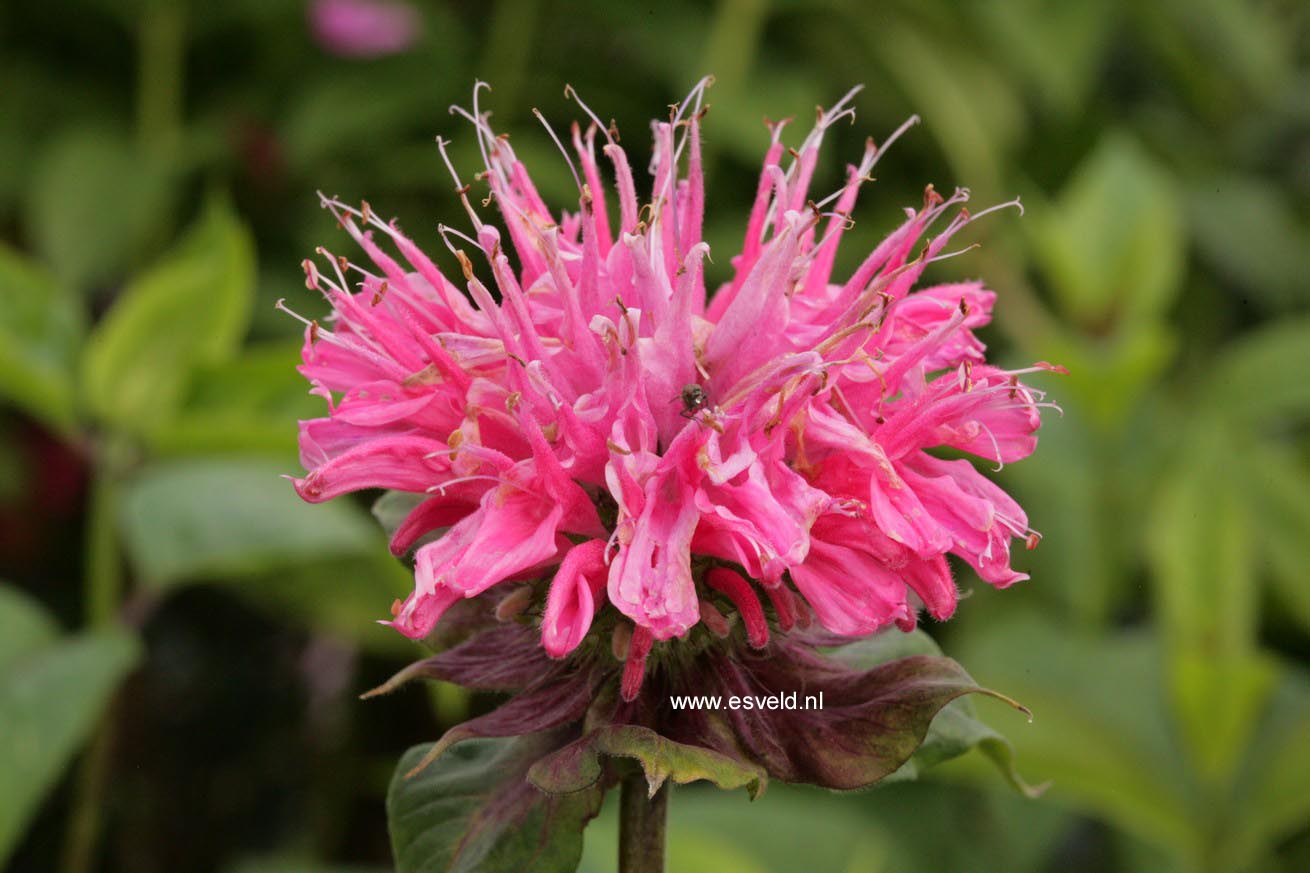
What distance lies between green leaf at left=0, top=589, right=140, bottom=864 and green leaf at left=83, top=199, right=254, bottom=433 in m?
0.24

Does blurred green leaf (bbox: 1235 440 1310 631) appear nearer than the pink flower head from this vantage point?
No

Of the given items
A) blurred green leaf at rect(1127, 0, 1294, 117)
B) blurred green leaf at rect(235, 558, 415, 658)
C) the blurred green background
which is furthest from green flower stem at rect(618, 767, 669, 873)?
blurred green leaf at rect(1127, 0, 1294, 117)

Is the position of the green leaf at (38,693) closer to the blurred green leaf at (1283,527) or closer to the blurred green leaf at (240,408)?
the blurred green leaf at (240,408)

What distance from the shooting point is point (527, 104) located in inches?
89.5

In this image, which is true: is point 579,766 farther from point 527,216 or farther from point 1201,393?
point 1201,393

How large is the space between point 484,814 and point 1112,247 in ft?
4.56

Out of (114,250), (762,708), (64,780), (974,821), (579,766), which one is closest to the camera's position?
→ (579,766)

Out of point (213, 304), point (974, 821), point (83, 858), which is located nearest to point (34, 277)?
point (213, 304)

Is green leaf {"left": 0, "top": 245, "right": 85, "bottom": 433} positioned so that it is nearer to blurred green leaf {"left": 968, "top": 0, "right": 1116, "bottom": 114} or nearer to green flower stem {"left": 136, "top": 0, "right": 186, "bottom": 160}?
green flower stem {"left": 136, "top": 0, "right": 186, "bottom": 160}

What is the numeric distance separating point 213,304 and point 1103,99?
228 cm

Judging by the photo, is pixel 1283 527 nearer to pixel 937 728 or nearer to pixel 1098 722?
pixel 1098 722

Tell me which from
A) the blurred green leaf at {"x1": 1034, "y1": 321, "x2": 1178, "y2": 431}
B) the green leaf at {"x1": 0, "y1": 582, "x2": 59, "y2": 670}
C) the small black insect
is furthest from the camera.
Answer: the blurred green leaf at {"x1": 1034, "y1": 321, "x2": 1178, "y2": 431}

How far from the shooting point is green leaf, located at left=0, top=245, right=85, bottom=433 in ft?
4.57

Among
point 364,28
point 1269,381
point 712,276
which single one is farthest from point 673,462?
point 364,28
